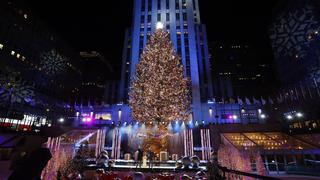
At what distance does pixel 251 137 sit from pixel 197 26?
4192cm

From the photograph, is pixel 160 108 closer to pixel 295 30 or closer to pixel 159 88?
pixel 159 88

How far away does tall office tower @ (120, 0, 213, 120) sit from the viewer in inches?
1713

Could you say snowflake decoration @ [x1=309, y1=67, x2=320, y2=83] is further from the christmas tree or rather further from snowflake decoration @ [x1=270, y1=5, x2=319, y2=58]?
the christmas tree

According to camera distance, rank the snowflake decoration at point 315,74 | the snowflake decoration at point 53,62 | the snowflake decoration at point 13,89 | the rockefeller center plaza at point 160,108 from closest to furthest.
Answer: the rockefeller center plaza at point 160,108
the snowflake decoration at point 315,74
the snowflake decoration at point 13,89
the snowflake decoration at point 53,62

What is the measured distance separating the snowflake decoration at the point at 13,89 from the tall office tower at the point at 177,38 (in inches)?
736

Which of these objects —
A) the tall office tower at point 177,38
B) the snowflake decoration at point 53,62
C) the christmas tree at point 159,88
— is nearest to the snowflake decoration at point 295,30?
the tall office tower at point 177,38

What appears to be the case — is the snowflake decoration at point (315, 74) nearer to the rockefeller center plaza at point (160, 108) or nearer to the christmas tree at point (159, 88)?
the rockefeller center plaza at point (160, 108)

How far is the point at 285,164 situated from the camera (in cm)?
1594

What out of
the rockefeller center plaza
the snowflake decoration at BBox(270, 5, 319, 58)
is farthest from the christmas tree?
the snowflake decoration at BBox(270, 5, 319, 58)

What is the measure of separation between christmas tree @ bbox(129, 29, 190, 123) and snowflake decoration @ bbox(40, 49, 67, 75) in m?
36.1

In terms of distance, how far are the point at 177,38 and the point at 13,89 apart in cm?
3432

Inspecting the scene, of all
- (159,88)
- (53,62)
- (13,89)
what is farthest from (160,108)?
(53,62)

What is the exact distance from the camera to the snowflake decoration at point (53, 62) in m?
45.5

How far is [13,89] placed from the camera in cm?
3011
